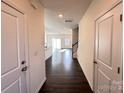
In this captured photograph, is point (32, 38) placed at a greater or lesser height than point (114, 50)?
greater

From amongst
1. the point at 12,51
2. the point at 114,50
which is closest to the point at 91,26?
the point at 114,50

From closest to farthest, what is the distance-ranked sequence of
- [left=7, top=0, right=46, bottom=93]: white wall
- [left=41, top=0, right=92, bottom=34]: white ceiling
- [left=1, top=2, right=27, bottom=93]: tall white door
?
[left=1, top=2, right=27, bottom=93]: tall white door < [left=7, top=0, right=46, bottom=93]: white wall < [left=41, top=0, right=92, bottom=34]: white ceiling

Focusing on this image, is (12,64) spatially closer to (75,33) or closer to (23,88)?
(23,88)

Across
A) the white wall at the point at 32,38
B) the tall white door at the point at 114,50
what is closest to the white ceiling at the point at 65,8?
the white wall at the point at 32,38

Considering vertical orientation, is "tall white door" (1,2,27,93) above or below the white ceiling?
below

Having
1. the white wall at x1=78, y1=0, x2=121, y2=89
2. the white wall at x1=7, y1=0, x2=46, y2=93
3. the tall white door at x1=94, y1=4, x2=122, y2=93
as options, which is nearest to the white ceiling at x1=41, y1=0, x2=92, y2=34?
the white wall at x1=78, y1=0, x2=121, y2=89

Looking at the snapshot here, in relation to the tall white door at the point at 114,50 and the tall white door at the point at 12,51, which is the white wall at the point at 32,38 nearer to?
the tall white door at the point at 12,51

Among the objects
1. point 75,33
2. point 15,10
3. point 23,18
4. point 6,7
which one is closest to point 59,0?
point 23,18

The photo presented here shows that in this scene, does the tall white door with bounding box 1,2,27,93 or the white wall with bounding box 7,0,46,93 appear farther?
the white wall with bounding box 7,0,46,93

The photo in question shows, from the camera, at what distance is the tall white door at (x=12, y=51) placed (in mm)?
1520

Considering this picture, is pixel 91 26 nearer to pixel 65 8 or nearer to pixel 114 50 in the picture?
pixel 65 8

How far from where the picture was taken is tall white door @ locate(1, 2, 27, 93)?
152cm

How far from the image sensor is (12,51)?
1.73 m

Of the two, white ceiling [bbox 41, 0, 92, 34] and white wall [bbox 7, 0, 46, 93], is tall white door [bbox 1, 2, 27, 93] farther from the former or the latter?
white ceiling [bbox 41, 0, 92, 34]
